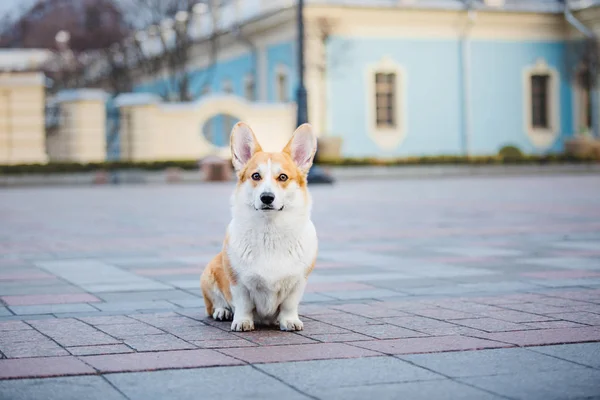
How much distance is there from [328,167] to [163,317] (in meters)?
28.1

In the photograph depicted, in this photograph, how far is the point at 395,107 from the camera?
39.6 m

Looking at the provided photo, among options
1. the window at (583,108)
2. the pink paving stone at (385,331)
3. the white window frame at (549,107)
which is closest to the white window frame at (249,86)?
the white window frame at (549,107)

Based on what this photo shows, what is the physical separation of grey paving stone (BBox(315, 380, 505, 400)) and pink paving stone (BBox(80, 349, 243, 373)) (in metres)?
→ 0.80

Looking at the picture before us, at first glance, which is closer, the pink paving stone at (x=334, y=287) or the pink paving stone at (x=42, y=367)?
the pink paving stone at (x=42, y=367)

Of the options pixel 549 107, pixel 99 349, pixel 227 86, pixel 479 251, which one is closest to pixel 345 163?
pixel 549 107

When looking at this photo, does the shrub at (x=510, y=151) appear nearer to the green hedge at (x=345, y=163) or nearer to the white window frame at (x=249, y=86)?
the green hedge at (x=345, y=163)

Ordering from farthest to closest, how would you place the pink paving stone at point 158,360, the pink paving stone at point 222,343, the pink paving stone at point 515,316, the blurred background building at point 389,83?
the blurred background building at point 389,83 < the pink paving stone at point 515,316 < the pink paving stone at point 222,343 < the pink paving stone at point 158,360

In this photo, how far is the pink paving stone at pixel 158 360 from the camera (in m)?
5.06

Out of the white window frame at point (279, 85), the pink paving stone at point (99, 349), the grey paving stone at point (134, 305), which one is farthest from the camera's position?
the white window frame at point (279, 85)

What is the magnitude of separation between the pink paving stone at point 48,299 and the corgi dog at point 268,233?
5.58ft

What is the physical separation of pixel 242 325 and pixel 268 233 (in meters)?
0.55

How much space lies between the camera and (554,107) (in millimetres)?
41781

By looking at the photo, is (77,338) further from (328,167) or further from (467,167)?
(467,167)

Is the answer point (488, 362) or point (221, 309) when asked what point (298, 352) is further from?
point (221, 309)
